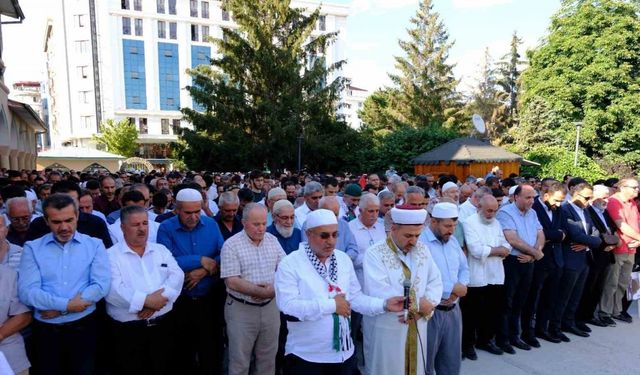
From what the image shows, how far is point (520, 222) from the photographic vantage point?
539 centimetres

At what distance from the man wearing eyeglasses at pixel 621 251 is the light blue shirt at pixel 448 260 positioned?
12.3 feet

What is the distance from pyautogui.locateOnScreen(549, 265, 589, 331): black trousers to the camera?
5.84 metres

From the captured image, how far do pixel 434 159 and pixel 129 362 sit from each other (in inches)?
644

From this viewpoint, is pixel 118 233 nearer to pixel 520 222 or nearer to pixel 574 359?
pixel 520 222

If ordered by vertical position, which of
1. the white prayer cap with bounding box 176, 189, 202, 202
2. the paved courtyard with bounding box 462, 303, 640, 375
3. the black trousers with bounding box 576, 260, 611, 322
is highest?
the white prayer cap with bounding box 176, 189, 202, 202

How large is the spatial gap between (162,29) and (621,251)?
198ft

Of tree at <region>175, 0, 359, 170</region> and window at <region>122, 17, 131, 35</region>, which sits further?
window at <region>122, 17, 131, 35</region>

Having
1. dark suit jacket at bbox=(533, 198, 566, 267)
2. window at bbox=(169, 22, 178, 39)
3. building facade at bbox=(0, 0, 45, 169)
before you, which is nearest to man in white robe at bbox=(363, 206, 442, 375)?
dark suit jacket at bbox=(533, 198, 566, 267)

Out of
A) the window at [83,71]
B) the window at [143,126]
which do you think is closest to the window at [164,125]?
the window at [143,126]

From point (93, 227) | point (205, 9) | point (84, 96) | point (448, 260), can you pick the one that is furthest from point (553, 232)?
point (205, 9)

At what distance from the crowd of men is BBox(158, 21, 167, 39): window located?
57390mm

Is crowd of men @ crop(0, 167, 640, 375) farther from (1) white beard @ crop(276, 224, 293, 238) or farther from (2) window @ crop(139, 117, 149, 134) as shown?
(2) window @ crop(139, 117, 149, 134)

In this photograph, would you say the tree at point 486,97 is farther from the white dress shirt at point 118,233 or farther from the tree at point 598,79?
the white dress shirt at point 118,233

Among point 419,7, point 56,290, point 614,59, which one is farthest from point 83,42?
point 56,290
